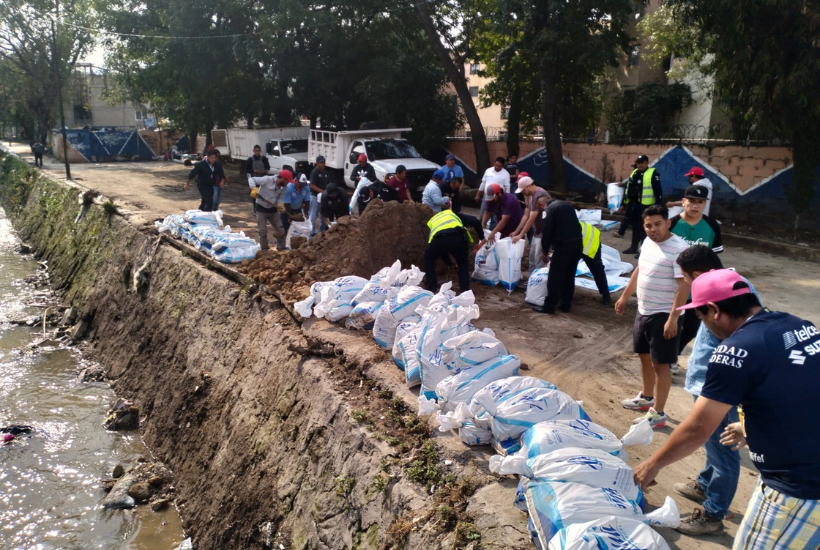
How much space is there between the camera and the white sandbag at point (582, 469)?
9.66 feet

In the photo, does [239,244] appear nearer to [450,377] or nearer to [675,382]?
[450,377]

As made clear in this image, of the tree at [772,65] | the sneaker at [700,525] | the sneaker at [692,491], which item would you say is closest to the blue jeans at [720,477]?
the sneaker at [700,525]

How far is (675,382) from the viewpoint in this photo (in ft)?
17.9

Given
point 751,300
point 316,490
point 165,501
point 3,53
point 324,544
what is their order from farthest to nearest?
point 3,53 < point 165,501 < point 316,490 < point 324,544 < point 751,300

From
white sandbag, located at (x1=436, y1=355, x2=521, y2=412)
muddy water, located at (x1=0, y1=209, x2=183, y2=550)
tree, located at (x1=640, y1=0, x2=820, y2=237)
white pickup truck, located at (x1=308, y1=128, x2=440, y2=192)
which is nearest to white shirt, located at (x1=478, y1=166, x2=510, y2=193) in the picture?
white pickup truck, located at (x1=308, y1=128, x2=440, y2=192)

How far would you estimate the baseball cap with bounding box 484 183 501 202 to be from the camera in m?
8.55

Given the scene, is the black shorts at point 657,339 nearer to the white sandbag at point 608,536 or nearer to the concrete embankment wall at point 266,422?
the concrete embankment wall at point 266,422

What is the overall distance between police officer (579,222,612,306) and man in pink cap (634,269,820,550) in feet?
16.2

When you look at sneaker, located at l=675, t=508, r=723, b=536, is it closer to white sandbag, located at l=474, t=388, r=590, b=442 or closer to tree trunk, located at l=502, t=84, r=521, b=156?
white sandbag, located at l=474, t=388, r=590, b=442

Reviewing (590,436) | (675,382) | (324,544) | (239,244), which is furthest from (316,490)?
(239,244)

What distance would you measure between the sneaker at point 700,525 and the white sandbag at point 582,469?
0.47m

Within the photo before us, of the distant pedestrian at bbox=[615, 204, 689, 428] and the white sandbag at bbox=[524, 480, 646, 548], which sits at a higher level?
the distant pedestrian at bbox=[615, 204, 689, 428]

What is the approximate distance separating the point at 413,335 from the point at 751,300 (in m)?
2.96

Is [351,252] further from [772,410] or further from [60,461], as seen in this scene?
[772,410]
